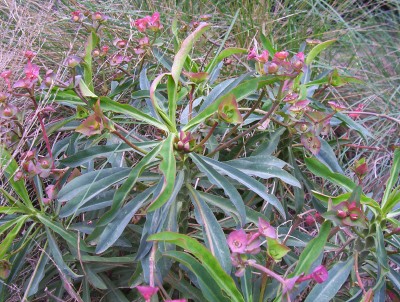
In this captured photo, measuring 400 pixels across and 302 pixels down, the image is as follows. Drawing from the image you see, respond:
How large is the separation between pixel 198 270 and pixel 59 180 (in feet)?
1.43

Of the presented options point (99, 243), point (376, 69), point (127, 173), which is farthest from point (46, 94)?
point (376, 69)

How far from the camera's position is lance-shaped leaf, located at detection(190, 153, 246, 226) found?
1086 millimetres

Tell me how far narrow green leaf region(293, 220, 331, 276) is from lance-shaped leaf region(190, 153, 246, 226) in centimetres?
14

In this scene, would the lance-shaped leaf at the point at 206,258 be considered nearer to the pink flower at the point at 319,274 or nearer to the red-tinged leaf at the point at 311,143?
the pink flower at the point at 319,274

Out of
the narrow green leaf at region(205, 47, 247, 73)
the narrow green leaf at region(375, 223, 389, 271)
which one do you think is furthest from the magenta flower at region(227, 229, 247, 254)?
the narrow green leaf at region(205, 47, 247, 73)

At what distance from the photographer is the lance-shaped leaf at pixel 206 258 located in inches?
37.9

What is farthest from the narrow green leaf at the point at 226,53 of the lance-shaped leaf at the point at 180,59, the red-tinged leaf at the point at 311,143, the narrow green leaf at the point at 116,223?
the narrow green leaf at the point at 116,223

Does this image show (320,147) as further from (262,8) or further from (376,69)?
(376,69)

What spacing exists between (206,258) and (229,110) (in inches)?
11.4

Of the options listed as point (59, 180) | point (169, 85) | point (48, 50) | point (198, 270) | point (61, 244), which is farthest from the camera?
point (48, 50)

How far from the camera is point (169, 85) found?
1.13 meters

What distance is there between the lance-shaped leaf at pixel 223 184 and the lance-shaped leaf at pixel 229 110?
0.47 feet

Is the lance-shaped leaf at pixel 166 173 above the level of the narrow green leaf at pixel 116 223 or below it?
above

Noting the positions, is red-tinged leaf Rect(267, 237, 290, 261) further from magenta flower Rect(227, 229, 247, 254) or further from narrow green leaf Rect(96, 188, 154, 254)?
narrow green leaf Rect(96, 188, 154, 254)
